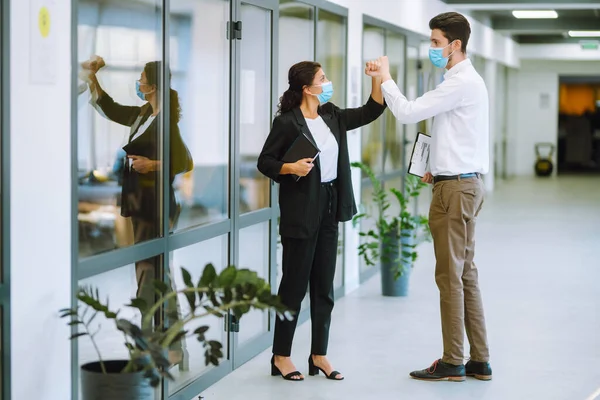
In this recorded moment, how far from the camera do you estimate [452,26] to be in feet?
15.9

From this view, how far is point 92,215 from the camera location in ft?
12.5

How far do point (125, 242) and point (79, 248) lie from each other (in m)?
0.46

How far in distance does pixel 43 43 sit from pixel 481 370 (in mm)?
2990

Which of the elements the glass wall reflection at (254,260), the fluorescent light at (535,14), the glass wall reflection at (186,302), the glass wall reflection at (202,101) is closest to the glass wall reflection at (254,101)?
the glass wall reflection at (254,260)

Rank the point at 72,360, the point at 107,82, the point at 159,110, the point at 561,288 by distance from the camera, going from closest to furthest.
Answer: the point at 72,360, the point at 107,82, the point at 159,110, the point at 561,288

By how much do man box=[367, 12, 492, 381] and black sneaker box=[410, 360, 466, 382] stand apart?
0.37 ft

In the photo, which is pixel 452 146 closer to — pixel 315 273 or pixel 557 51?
pixel 315 273

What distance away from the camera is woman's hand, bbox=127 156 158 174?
4260 millimetres

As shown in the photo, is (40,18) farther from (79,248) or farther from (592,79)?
(592,79)

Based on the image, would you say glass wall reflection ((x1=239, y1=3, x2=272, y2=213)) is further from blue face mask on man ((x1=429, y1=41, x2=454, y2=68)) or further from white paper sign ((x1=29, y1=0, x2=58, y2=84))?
white paper sign ((x1=29, y1=0, x2=58, y2=84))

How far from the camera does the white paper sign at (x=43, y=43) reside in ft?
10.7

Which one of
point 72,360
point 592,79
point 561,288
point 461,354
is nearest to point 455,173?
point 461,354

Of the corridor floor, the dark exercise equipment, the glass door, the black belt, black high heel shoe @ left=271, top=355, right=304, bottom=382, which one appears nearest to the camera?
the black belt

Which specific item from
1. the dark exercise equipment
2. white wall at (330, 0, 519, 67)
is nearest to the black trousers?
white wall at (330, 0, 519, 67)
